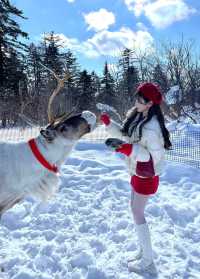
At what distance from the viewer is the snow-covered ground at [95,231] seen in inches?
127

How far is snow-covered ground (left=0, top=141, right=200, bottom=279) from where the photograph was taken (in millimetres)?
3227

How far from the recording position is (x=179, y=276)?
3143mm

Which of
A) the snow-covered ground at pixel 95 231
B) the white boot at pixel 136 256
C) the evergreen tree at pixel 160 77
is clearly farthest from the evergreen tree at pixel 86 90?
the white boot at pixel 136 256

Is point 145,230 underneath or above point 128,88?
underneath

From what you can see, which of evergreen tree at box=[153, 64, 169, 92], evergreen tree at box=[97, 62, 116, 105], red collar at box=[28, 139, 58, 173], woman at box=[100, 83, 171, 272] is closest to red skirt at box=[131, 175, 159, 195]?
woman at box=[100, 83, 171, 272]

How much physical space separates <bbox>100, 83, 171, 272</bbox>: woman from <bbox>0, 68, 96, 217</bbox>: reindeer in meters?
0.39

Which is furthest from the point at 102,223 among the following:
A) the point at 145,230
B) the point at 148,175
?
the point at 148,175

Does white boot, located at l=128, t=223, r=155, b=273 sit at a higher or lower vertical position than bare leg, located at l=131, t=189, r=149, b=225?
lower

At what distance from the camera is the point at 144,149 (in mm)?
2984

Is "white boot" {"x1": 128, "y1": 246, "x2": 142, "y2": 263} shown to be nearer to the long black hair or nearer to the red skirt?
the red skirt

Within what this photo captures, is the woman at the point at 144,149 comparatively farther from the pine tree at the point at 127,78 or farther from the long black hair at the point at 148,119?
the pine tree at the point at 127,78

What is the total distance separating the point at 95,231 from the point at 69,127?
5.25ft

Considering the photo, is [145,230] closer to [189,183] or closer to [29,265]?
[29,265]

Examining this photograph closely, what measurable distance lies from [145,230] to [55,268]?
2.87ft
